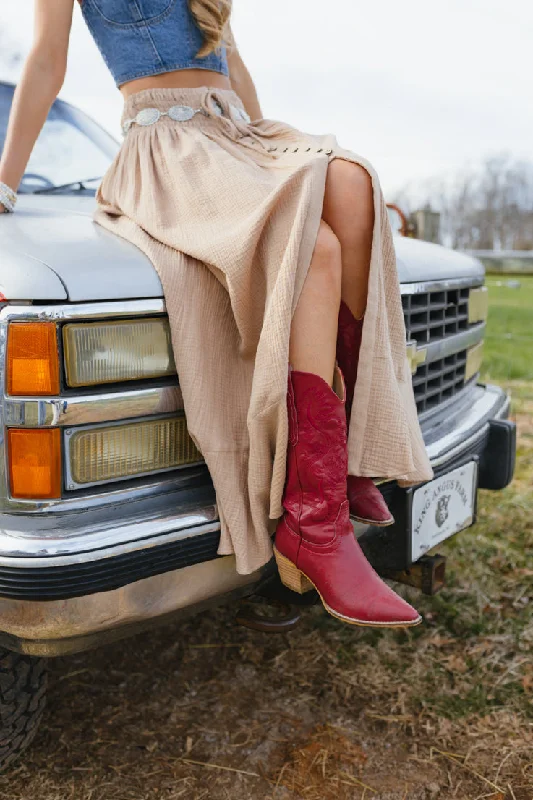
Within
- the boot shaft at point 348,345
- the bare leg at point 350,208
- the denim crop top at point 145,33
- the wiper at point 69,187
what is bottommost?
the boot shaft at point 348,345

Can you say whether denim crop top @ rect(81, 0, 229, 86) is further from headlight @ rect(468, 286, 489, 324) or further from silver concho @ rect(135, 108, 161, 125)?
headlight @ rect(468, 286, 489, 324)

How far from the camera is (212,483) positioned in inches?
65.9

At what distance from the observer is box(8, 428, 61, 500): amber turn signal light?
4.74 feet

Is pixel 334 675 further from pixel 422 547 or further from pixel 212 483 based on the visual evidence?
pixel 212 483

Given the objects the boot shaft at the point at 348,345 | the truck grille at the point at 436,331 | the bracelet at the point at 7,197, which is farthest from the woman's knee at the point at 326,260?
the bracelet at the point at 7,197

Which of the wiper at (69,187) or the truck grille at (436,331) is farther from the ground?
the wiper at (69,187)

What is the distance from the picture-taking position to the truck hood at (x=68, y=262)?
143 centimetres

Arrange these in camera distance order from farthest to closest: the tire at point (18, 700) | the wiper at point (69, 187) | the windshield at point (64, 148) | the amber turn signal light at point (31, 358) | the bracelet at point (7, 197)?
1. the windshield at point (64, 148)
2. the wiper at point (69, 187)
3. the bracelet at point (7, 197)
4. the tire at point (18, 700)
5. the amber turn signal light at point (31, 358)

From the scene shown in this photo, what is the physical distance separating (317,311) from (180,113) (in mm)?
732

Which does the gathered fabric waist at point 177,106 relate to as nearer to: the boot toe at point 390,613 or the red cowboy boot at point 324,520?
the red cowboy boot at point 324,520

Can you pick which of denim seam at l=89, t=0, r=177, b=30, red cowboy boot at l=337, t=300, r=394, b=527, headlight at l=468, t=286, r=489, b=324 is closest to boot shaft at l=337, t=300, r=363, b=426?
red cowboy boot at l=337, t=300, r=394, b=527

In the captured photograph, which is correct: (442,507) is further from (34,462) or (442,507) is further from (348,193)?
Answer: (34,462)

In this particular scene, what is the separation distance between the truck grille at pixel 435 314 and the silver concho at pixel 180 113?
0.75 m

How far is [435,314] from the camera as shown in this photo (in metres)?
2.39
